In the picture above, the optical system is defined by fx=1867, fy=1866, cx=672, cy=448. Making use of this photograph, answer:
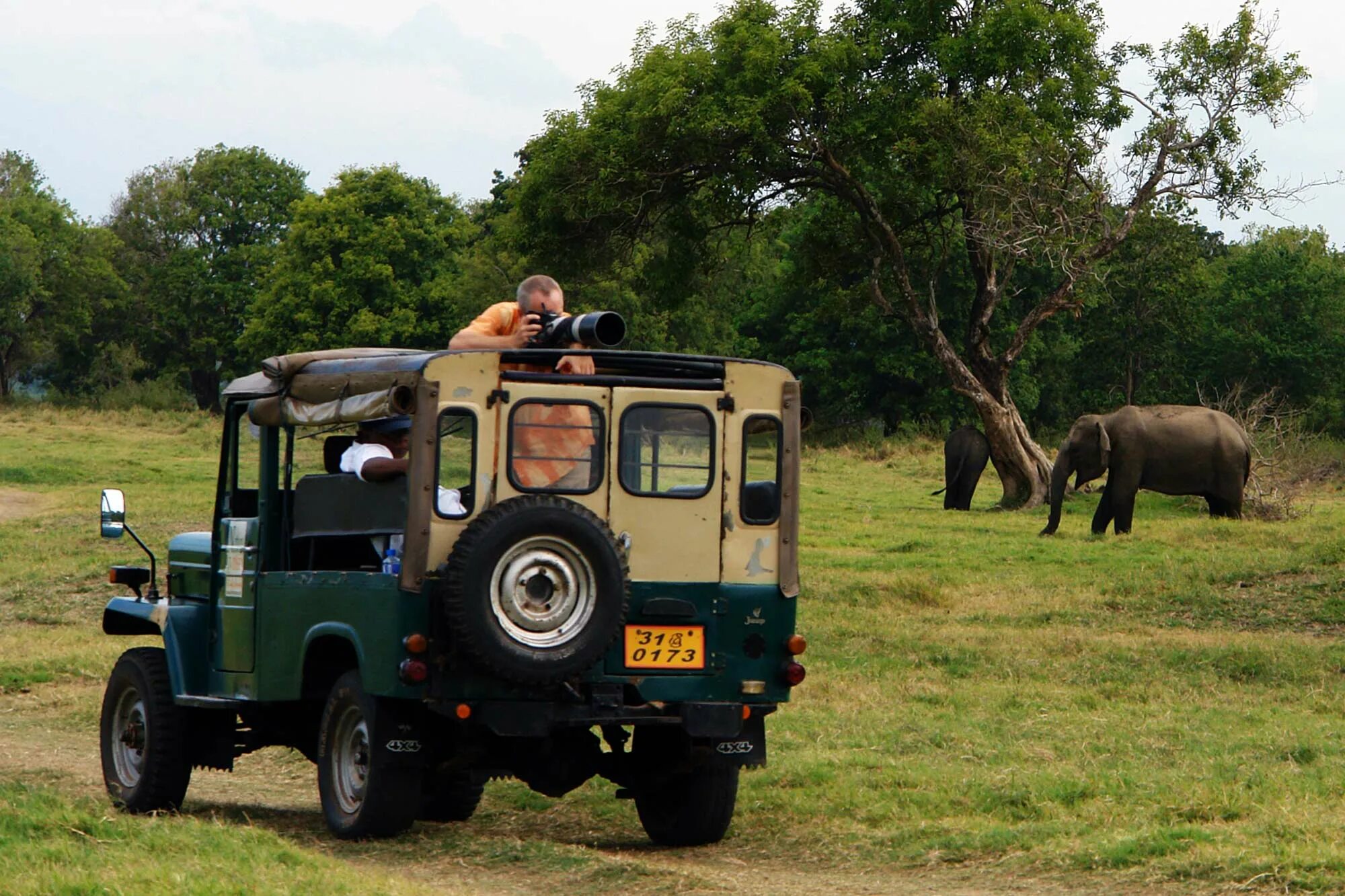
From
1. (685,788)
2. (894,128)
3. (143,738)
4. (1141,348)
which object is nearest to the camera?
(685,788)

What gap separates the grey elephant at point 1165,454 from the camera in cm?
2731

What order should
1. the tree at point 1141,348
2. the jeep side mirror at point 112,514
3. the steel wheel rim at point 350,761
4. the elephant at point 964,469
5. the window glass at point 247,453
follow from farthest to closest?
the tree at point 1141,348 → the elephant at point 964,469 → the window glass at point 247,453 → the jeep side mirror at point 112,514 → the steel wheel rim at point 350,761

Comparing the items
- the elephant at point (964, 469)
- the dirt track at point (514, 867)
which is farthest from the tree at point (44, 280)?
the dirt track at point (514, 867)

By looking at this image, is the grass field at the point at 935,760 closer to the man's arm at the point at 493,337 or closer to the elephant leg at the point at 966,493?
the man's arm at the point at 493,337

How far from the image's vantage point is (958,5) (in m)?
26.8

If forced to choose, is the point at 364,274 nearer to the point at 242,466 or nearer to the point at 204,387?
the point at 204,387

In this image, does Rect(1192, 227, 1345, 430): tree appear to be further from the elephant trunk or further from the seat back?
the seat back

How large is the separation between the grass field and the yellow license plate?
83cm

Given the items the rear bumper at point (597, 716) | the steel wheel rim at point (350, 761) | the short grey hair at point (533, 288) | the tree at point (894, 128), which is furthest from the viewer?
the tree at point (894, 128)

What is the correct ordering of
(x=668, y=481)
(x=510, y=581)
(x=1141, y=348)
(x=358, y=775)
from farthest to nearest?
1. (x=1141, y=348)
2. (x=358, y=775)
3. (x=668, y=481)
4. (x=510, y=581)

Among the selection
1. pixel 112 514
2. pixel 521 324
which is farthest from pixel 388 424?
pixel 112 514

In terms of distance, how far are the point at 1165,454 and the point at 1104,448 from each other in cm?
107

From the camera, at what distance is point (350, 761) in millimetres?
8016

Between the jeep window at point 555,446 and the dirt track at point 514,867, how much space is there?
5.10ft
